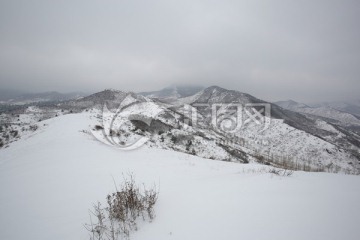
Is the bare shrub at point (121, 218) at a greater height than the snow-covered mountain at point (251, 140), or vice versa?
the bare shrub at point (121, 218)

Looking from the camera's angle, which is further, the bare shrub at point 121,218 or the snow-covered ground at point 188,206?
the bare shrub at point 121,218

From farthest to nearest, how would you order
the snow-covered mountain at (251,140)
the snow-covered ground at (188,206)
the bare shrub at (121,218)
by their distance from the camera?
the snow-covered mountain at (251,140) < the bare shrub at (121,218) < the snow-covered ground at (188,206)

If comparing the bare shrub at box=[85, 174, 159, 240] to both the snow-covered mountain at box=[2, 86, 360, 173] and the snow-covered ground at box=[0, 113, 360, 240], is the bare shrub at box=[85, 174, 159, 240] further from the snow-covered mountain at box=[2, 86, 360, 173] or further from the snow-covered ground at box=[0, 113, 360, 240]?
the snow-covered mountain at box=[2, 86, 360, 173]

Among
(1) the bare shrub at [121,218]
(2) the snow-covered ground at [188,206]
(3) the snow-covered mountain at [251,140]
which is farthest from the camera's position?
(3) the snow-covered mountain at [251,140]

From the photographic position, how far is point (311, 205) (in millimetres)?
3943

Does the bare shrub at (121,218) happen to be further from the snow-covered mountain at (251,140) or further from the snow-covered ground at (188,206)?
the snow-covered mountain at (251,140)

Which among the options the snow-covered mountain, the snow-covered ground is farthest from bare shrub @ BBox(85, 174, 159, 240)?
the snow-covered mountain

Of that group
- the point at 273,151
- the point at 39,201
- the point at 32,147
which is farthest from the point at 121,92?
the point at 39,201

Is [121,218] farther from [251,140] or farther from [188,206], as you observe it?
[251,140]

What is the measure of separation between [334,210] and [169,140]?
108 ft

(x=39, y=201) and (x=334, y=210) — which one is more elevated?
(x=334, y=210)

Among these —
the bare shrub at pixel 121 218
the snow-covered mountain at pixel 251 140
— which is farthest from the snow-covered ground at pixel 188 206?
the snow-covered mountain at pixel 251 140

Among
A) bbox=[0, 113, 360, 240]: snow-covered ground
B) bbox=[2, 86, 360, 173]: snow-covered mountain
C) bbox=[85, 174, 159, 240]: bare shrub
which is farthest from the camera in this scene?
bbox=[2, 86, 360, 173]: snow-covered mountain

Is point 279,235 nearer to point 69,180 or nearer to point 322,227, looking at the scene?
point 322,227
